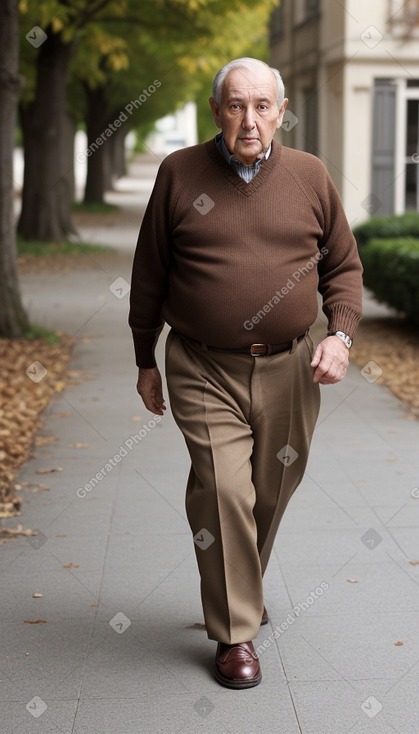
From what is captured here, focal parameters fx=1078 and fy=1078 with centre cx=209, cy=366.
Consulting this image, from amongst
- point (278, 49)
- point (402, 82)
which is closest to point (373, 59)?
point (402, 82)

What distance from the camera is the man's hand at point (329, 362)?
362cm

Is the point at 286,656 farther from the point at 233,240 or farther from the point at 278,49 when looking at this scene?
the point at 278,49

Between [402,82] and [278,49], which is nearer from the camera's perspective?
[402,82]

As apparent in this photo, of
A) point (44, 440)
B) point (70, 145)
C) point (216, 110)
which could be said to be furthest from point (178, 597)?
point (70, 145)

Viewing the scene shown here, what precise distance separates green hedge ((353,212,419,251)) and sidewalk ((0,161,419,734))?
8.07 meters

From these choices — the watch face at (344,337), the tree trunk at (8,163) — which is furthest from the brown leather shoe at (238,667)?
the tree trunk at (8,163)

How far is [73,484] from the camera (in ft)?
20.6

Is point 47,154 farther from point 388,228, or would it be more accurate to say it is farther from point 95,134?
point 95,134

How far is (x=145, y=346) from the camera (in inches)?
159

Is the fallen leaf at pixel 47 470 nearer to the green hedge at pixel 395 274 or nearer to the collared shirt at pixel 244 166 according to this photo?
the collared shirt at pixel 244 166

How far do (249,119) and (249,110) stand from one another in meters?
0.03

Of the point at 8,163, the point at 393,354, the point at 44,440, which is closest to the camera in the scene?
the point at 44,440

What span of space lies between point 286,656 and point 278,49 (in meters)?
23.6

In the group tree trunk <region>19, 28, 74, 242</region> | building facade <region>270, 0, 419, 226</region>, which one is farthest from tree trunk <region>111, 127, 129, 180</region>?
building facade <region>270, 0, 419, 226</region>
